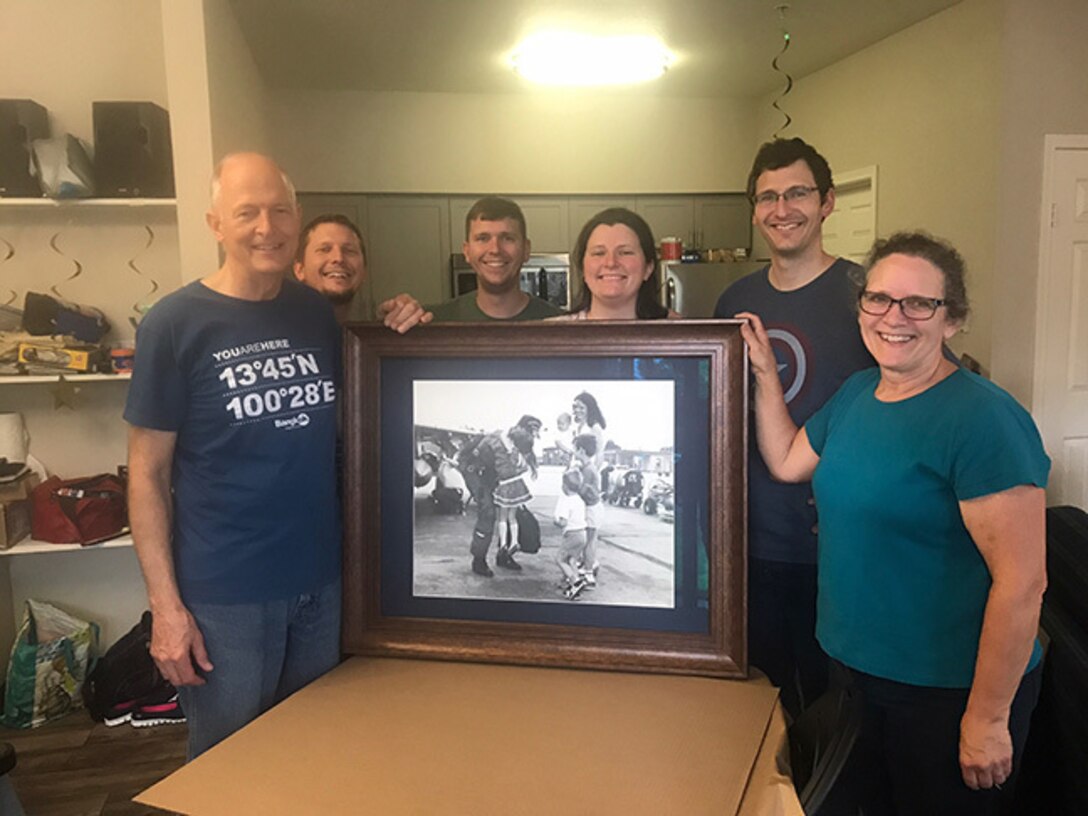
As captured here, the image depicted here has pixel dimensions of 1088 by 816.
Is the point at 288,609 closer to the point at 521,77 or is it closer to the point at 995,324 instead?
the point at 995,324

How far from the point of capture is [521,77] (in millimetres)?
5031

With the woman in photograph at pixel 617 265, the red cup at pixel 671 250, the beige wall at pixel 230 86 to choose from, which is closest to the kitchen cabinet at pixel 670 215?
the red cup at pixel 671 250

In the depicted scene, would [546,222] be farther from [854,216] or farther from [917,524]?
[917,524]

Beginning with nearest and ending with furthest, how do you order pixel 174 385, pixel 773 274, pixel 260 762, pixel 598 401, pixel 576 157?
pixel 260 762 → pixel 598 401 → pixel 174 385 → pixel 773 274 → pixel 576 157

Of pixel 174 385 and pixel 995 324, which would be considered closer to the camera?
pixel 174 385

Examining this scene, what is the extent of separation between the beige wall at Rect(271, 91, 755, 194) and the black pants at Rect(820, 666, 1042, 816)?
188 inches

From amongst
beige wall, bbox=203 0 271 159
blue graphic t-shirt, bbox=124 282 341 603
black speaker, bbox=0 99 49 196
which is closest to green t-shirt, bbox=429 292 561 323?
blue graphic t-shirt, bbox=124 282 341 603

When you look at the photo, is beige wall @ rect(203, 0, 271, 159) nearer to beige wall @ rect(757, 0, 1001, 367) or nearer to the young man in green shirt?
the young man in green shirt

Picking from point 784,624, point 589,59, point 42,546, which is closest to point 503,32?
point 589,59

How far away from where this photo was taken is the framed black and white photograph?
1.07m

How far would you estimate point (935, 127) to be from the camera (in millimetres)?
4051

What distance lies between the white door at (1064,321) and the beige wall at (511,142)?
89.0 inches

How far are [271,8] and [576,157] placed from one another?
235cm

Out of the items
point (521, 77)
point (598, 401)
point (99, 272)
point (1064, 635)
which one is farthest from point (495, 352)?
point (521, 77)
